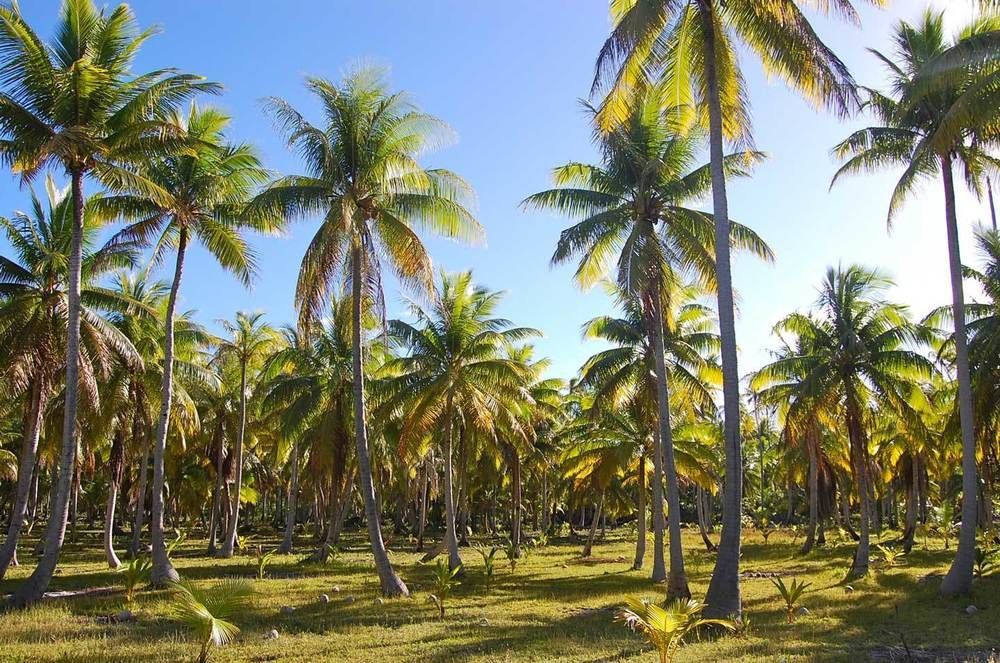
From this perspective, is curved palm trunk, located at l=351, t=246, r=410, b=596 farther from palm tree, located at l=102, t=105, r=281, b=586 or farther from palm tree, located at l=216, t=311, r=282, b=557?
palm tree, located at l=216, t=311, r=282, b=557

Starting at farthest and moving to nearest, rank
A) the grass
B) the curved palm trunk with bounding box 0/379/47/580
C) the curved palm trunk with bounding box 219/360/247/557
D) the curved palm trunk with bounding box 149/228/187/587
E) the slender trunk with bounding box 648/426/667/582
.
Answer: the curved palm trunk with bounding box 219/360/247/557, the slender trunk with bounding box 648/426/667/582, the curved palm trunk with bounding box 149/228/187/587, the curved palm trunk with bounding box 0/379/47/580, the grass

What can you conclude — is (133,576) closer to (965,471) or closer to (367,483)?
(367,483)

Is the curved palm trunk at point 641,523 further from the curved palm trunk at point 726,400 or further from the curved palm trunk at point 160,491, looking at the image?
the curved palm trunk at point 160,491

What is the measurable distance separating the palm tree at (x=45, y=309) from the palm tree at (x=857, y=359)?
18.4 meters

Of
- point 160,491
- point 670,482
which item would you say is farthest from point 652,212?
point 160,491

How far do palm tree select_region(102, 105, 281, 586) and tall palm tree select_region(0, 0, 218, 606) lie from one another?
147cm

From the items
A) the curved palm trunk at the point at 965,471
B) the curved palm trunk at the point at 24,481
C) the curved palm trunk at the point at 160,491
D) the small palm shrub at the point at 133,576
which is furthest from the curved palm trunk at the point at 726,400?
the curved palm trunk at the point at 24,481

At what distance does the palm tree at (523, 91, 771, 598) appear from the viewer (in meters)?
16.1

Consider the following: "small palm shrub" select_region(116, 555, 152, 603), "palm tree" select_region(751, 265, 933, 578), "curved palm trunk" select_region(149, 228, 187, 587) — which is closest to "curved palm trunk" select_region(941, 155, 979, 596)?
"palm tree" select_region(751, 265, 933, 578)

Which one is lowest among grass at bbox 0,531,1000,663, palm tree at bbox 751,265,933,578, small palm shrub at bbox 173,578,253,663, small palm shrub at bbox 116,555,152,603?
grass at bbox 0,531,1000,663

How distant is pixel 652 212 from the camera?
17.2 metres

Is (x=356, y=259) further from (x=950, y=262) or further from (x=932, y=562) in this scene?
(x=932, y=562)

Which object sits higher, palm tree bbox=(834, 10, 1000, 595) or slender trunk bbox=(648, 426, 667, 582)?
palm tree bbox=(834, 10, 1000, 595)

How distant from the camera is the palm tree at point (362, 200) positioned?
1642cm
